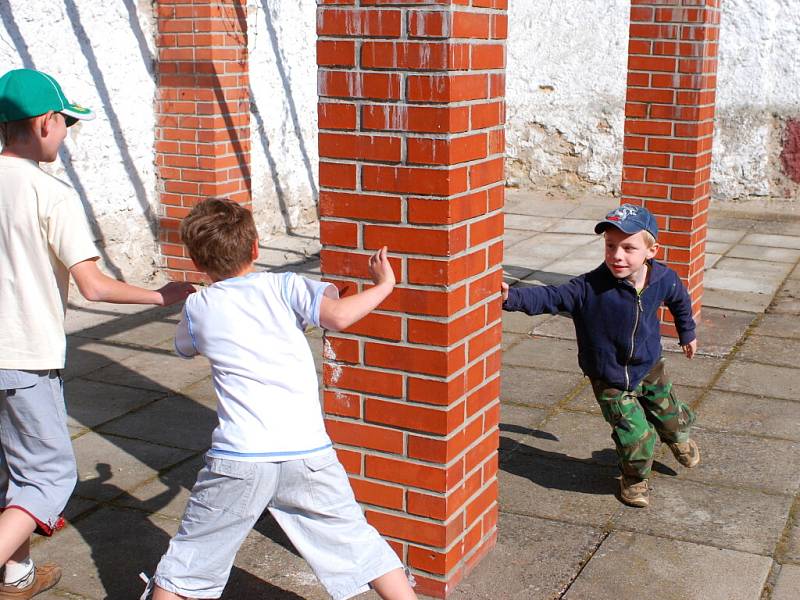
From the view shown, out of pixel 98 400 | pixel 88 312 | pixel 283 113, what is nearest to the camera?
pixel 98 400

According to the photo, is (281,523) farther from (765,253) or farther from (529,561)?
(765,253)

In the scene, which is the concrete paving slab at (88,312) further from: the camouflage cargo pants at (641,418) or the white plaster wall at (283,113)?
the camouflage cargo pants at (641,418)

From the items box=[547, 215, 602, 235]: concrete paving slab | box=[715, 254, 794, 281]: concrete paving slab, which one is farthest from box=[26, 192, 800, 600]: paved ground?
box=[547, 215, 602, 235]: concrete paving slab

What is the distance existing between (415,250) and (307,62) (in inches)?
266

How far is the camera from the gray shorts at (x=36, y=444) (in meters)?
3.15

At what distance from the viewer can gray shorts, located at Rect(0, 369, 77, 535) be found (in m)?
3.15

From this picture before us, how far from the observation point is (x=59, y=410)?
3256 mm

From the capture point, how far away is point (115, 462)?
4.47 m

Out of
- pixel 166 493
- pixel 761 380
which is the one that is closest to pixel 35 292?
pixel 166 493

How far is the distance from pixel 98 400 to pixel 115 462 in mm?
865

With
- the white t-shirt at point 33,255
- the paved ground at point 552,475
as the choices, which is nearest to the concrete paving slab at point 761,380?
the paved ground at point 552,475

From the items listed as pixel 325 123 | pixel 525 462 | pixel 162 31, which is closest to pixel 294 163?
pixel 162 31

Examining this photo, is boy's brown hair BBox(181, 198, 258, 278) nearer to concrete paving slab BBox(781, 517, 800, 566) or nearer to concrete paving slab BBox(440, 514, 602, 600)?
concrete paving slab BBox(440, 514, 602, 600)

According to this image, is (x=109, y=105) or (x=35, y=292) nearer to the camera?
(x=35, y=292)
